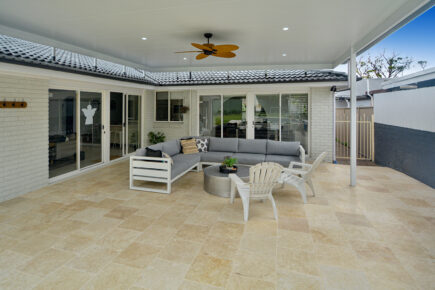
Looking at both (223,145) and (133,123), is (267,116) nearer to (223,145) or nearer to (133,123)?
(223,145)

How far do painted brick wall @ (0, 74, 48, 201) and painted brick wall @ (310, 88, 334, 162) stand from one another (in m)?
7.70

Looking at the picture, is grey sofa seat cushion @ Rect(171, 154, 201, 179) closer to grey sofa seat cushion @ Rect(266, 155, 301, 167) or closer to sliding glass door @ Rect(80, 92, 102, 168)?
grey sofa seat cushion @ Rect(266, 155, 301, 167)

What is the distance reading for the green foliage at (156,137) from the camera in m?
9.83

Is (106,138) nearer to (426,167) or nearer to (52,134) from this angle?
(52,134)

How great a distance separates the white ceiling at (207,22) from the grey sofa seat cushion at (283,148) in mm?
2480

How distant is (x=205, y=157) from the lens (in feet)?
22.7

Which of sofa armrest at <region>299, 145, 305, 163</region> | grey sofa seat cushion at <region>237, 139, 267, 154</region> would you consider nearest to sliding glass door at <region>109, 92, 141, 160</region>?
grey sofa seat cushion at <region>237, 139, 267, 154</region>

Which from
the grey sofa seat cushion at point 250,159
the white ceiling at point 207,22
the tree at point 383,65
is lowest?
the grey sofa seat cushion at point 250,159

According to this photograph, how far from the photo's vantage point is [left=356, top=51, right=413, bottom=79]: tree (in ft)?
51.7

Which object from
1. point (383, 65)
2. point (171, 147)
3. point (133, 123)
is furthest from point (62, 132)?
point (383, 65)

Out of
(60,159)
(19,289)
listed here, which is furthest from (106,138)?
(19,289)

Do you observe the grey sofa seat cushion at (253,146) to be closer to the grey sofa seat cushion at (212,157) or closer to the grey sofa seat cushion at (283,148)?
the grey sofa seat cushion at (283,148)

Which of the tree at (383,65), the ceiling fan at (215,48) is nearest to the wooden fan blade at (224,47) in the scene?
the ceiling fan at (215,48)

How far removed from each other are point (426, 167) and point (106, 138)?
8.42 metres
